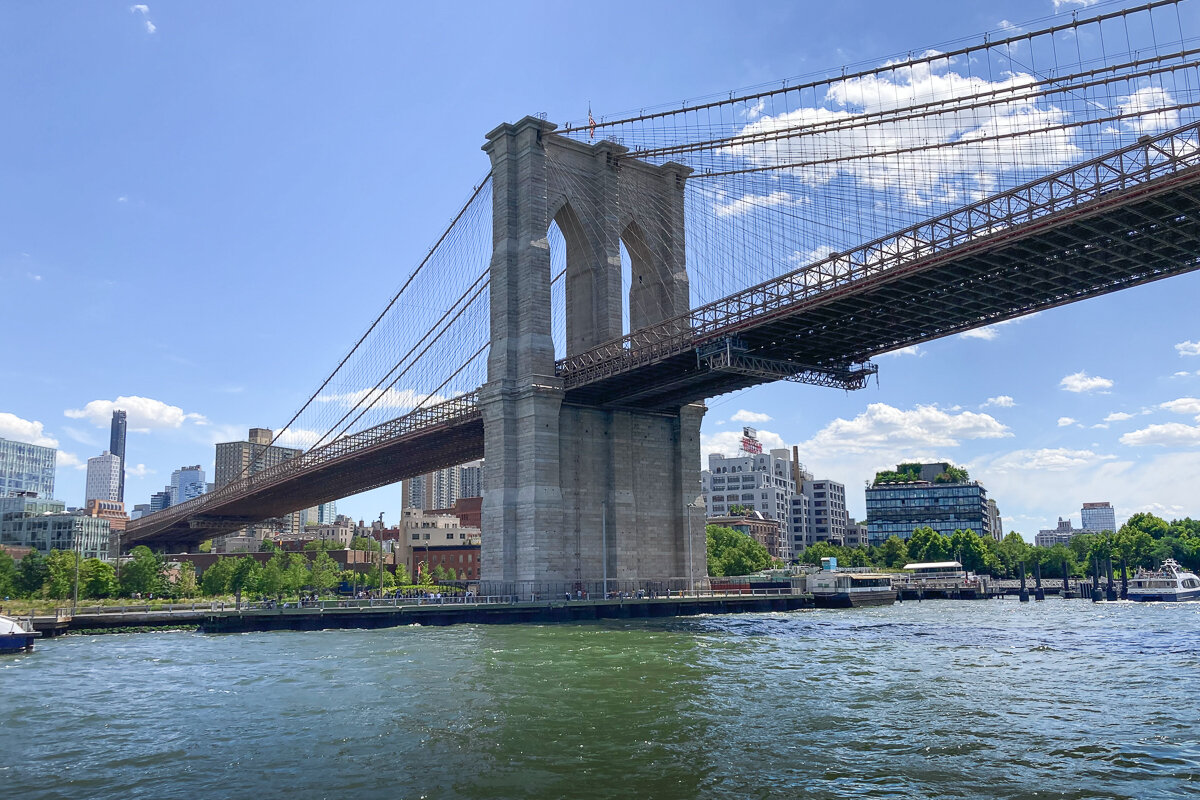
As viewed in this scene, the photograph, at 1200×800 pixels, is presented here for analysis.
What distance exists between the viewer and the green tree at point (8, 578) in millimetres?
67375

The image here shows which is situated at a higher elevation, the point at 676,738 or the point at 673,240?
the point at 673,240

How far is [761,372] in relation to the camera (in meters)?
49.2

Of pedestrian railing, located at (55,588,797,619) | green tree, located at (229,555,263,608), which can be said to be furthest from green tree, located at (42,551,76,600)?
green tree, located at (229,555,263,608)

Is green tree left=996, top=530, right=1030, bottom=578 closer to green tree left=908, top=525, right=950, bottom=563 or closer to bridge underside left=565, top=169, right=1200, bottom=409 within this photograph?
green tree left=908, top=525, right=950, bottom=563

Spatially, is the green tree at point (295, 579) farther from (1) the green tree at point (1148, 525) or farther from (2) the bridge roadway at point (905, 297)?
(1) the green tree at point (1148, 525)

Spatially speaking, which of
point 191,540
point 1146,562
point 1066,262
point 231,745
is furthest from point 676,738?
point 1146,562

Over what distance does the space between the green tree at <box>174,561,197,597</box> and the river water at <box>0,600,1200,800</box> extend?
42349 mm

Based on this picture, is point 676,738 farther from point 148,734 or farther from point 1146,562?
point 1146,562

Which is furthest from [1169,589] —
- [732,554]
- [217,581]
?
[217,581]

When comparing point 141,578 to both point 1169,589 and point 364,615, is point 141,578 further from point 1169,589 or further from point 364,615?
point 1169,589

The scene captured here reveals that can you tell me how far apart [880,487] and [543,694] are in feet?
533

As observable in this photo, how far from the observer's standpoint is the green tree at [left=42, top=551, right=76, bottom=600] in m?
67.3

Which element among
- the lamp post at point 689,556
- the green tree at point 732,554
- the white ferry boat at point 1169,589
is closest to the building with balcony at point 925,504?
the green tree at point 732,554

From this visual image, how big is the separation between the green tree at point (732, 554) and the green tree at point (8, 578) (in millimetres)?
62203
